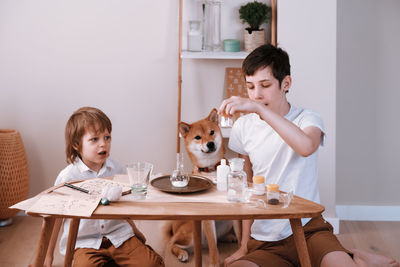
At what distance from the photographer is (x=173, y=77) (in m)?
2.95

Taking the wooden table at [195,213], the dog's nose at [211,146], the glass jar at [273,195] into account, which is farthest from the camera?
the dog's nose at [211,146]

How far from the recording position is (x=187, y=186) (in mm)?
1662

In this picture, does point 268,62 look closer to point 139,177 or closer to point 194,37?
point 139,177

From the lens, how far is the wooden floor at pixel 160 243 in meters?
2.40

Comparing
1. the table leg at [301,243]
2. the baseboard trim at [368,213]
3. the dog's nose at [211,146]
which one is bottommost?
the baseboard trim at [368,213]

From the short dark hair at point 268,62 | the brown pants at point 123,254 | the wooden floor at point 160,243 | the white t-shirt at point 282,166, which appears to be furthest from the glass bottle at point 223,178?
the wooden floor at point 160,243

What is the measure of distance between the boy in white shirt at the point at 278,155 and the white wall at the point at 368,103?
118cm

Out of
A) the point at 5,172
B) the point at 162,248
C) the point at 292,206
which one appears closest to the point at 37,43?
the point at 5,172

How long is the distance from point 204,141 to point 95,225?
68cm

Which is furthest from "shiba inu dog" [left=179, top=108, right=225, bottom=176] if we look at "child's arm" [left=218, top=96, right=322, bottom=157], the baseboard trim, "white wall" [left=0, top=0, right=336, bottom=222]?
the baseboard trim

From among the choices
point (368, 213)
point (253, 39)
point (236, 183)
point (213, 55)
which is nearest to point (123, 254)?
point (236, 183)

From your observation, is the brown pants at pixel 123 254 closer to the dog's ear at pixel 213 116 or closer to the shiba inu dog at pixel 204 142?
the shiba inu dog at pixel 204 142

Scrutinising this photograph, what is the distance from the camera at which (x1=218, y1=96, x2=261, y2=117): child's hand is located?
160cm

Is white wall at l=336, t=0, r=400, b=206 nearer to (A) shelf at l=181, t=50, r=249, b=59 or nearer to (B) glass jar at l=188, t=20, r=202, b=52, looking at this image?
(A) shelf at l=181, t=50, r=249, b=59
